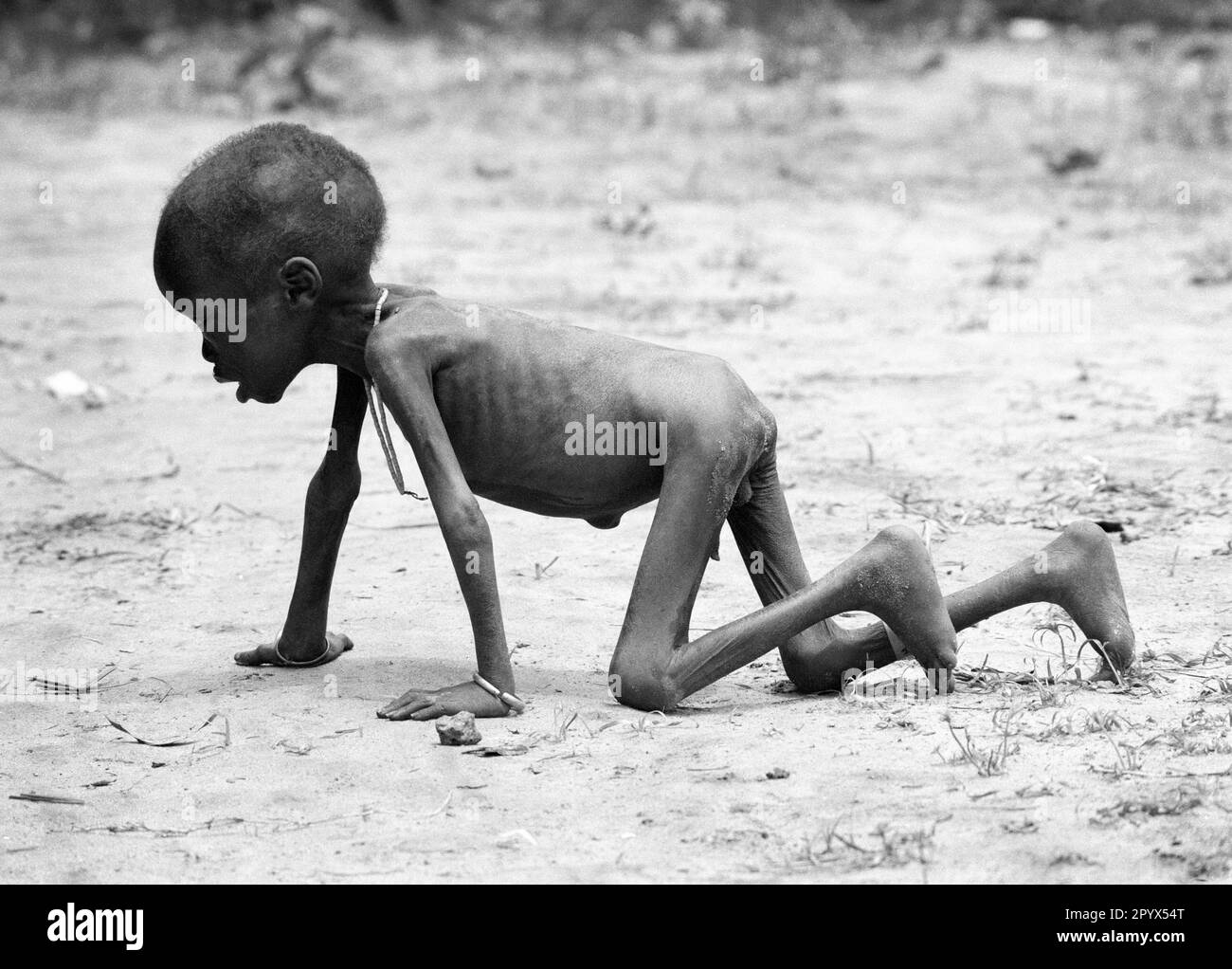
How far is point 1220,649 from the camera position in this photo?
371 centimetres

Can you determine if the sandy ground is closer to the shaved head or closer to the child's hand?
the child's hand

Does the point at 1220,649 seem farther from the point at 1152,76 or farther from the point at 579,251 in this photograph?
the point at 1152,76

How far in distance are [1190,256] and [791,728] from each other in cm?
487

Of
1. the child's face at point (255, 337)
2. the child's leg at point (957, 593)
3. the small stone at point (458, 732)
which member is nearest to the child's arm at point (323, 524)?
the child's face at point (255, 337)

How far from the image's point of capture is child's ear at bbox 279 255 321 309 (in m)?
3.42

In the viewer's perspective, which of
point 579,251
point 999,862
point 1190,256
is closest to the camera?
point 999,862

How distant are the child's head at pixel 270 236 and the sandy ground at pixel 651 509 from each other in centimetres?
82

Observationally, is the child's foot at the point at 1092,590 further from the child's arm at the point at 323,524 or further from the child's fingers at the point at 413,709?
the child's arm at the point at 323,524

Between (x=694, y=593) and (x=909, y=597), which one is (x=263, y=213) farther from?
(x=909, y=597)

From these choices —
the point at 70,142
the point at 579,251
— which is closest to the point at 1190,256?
the point at 579,251

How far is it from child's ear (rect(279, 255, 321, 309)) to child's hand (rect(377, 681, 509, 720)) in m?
0.85

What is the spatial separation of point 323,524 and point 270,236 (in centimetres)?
72

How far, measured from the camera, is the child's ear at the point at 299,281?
3.42 m

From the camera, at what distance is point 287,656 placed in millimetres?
3824
